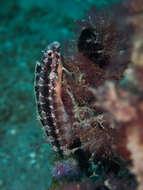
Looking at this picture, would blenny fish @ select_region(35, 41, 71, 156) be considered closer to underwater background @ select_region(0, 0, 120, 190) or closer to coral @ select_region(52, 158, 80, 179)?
coral @ select_region(52, 158, 80, 179)

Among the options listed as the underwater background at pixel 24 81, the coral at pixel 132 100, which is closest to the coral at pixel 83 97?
the underwater background at pixel 24 81

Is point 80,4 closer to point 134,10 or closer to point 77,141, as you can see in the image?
point 77,141

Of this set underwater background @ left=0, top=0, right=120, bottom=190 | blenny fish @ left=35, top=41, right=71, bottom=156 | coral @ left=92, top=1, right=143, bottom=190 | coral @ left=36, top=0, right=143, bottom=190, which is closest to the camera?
coral @ left=92, top=1, right=143, bottom=190

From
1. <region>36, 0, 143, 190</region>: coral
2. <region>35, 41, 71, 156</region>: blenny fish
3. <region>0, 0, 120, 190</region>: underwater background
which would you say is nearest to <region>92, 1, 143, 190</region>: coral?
<region>36, 0, 143, 190</region>: coral

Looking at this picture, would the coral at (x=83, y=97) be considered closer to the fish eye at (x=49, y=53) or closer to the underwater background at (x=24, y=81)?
the fish eye at (x=49, y=53)

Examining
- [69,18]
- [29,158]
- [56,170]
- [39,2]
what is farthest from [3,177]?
[39,2]

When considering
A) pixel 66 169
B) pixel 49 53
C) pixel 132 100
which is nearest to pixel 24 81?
pixel 49 53
